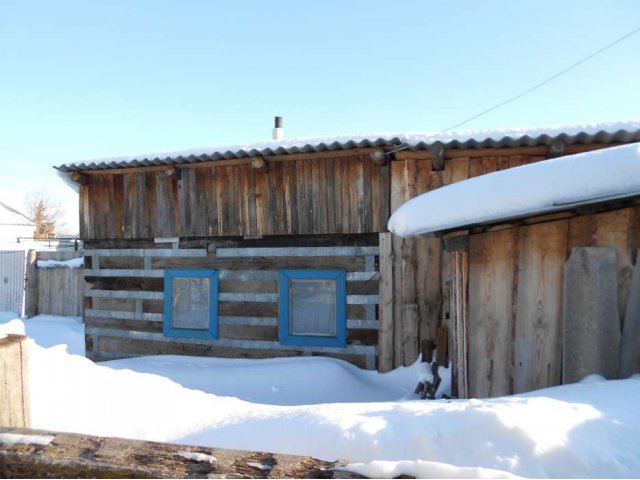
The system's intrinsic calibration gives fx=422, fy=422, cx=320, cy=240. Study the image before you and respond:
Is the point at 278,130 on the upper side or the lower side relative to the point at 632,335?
upper

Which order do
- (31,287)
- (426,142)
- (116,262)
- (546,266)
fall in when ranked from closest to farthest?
(546,266), (426,142), (116,262), (31,287)

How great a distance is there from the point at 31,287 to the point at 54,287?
896 mm

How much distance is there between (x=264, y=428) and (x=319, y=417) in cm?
30

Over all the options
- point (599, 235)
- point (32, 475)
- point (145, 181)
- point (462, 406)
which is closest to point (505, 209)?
point (599, 235)

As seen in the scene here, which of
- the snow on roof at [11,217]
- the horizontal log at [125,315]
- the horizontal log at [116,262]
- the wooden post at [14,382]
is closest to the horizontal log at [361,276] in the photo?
the horizontal log at [125,315]

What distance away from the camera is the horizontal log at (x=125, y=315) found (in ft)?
26.1

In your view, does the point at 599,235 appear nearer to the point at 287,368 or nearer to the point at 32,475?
the point at 32,475

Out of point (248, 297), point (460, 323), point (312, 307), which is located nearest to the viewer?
point (460, 323)

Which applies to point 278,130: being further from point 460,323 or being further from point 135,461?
point 135,461

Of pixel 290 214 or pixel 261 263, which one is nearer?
pixel 290 214

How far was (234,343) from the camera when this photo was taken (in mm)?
7340

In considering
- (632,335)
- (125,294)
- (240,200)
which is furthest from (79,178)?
(632,335)

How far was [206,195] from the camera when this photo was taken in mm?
7602

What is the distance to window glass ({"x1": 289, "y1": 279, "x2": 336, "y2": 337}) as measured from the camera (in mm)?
6969
